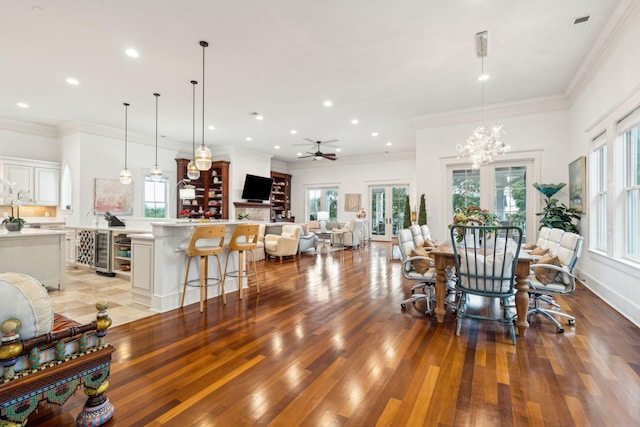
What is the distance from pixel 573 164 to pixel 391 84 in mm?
3497

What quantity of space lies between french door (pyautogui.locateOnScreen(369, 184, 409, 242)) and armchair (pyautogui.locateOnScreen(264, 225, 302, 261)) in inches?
207

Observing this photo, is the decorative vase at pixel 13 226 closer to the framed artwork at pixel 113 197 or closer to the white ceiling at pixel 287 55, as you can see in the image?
the white ceiling at pixel 287 55

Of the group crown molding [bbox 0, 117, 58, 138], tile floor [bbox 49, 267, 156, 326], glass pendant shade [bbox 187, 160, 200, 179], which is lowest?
tile floor [bbox 49, 267, 156, 326]

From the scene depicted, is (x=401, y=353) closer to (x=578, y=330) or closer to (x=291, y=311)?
(x=291, y=311)

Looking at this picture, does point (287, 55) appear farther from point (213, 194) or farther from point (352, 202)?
point (352, 202)

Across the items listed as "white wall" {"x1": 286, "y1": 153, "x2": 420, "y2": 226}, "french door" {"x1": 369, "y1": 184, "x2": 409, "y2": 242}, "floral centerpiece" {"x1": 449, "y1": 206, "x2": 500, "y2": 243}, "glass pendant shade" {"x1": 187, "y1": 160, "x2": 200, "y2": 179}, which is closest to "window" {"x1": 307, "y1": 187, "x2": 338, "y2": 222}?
"white wall" {"x1": 286, "y1": 153, "x2": 420, "y2": 226}

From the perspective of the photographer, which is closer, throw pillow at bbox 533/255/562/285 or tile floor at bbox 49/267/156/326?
throw pillow at bbox 533/255/562/285

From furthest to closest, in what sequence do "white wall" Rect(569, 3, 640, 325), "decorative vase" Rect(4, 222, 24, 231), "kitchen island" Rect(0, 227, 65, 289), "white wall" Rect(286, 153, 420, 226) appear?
"white wall" Rect(286, 153, 420, 226) < "decorative vase" Rect(4, 222, 24, 231) < "kitchen island" Rect(0, 227, 65, 289) < "white wall" Rect(569, 3, 640, 325)

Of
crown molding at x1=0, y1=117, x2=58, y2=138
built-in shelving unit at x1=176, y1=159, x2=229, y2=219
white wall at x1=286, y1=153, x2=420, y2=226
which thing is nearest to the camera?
crown molding at x1=0, y1=117, x2=58, y2=138

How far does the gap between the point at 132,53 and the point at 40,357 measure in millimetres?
4139

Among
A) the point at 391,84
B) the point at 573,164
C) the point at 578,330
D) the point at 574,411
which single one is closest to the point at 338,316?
the point at 574,411

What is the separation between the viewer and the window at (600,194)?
4516 millimetres

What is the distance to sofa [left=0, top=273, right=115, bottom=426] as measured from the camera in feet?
4.51

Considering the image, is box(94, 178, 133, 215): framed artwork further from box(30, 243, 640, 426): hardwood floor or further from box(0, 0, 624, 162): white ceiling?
box(30, 243, 640, 426): hardwood floor
